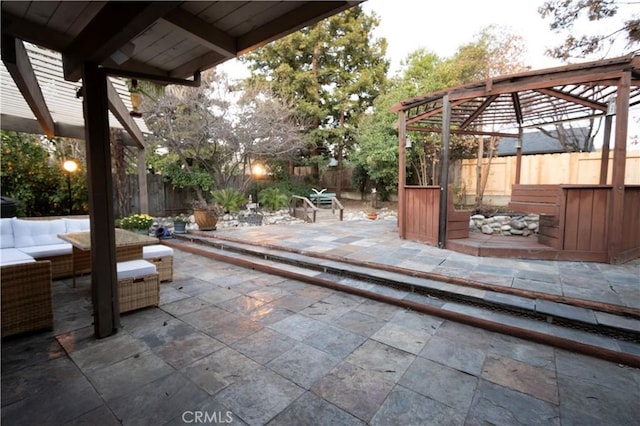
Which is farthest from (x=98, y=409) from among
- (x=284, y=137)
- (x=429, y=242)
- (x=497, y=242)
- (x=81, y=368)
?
(x=284, y=137)

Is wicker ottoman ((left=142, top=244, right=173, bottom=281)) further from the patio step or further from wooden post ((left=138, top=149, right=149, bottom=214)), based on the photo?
wooden post ((left=138, top=149, right=149, bottom=214))

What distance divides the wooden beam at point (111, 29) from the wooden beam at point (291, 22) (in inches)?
26.8

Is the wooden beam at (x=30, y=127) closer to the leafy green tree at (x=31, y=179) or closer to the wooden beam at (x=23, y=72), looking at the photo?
the wooden beam at (x=23, y=72)

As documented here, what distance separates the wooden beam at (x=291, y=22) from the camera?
1710 millimetres

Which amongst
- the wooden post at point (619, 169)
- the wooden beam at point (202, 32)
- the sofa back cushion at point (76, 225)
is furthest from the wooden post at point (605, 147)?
the sofa back cushion at point (76, 225)

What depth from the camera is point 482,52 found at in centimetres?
918

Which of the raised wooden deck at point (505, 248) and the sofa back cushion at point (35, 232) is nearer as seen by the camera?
the sofa back cushion at point (35, 232)

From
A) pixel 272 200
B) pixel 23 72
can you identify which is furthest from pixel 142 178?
pixel 272 200

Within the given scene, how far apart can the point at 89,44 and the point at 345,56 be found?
12766 millimetres

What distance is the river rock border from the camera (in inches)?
208

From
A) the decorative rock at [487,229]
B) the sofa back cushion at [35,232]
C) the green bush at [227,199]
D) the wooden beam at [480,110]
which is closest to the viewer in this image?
the sofa back cushion at [35,232]

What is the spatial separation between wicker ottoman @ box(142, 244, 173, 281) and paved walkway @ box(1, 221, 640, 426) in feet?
2.17

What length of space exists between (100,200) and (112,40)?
1147 mm

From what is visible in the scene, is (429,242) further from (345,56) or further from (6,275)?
(345,56)
